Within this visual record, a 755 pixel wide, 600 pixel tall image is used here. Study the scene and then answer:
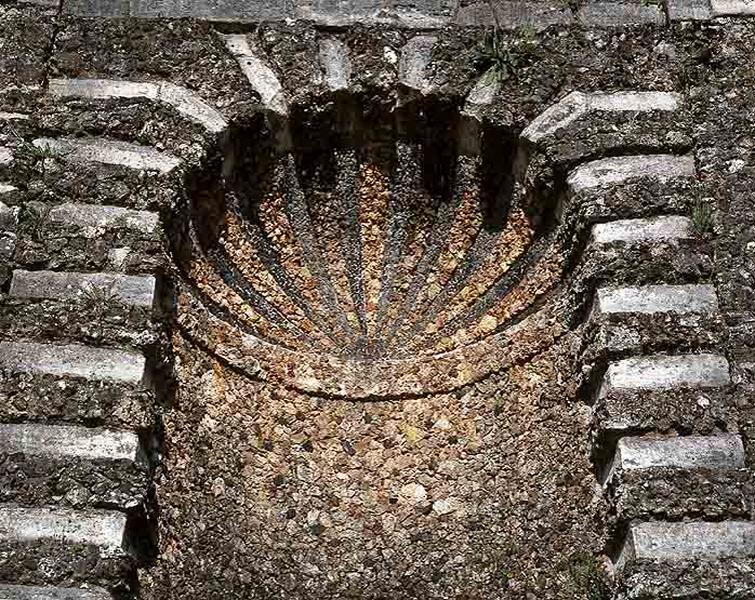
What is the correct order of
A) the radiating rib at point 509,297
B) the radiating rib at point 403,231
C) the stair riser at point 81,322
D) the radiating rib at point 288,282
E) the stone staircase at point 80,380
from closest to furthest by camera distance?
the stone staircase at point 80,380 → the stair riser at point 81,322 → the radiating rib at point 509,297 → the radiating rib at point 288,282 → the radiating rib at point 403,231

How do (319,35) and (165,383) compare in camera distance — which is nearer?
(165,383)

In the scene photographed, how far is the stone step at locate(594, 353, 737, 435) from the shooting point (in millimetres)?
4793

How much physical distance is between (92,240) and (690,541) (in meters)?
2.49

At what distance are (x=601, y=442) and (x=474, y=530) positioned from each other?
2.02 feet

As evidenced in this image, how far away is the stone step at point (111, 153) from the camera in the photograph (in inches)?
212

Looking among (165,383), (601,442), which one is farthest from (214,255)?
(601,442)

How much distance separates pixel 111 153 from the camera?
5.41 metres

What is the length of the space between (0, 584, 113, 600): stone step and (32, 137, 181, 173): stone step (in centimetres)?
178

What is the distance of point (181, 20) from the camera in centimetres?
583

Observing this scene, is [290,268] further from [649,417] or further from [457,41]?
[649,417]

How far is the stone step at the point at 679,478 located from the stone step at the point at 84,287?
6.12 ft

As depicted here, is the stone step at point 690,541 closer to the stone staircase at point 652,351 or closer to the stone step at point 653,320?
the stone staircase at point 652,351

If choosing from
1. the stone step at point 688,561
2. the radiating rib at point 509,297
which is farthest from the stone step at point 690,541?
the radiating rib at point 509,297

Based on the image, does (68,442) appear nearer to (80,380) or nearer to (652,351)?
(80,380)
